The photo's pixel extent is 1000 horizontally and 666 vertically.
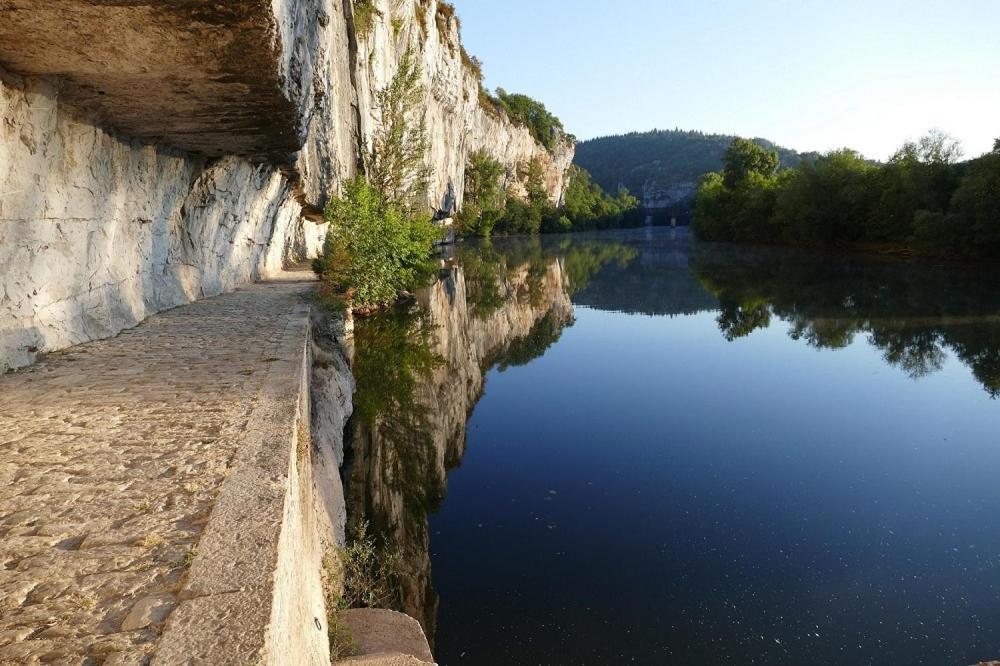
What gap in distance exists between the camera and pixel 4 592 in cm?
221

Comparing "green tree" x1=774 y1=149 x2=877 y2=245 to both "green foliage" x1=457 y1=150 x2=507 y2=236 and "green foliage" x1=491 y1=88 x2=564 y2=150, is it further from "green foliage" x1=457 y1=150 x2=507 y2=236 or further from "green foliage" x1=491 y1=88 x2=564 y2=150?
"green foliage" x1=491 y1=88 x2=564 y2=150

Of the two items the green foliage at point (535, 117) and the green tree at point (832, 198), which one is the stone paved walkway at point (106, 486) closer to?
the green tree at point (832, 198)

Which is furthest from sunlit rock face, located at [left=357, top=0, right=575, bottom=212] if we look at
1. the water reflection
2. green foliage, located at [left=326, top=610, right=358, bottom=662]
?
green foliage, located at [left=326, top=610, right=358, bottom=662]

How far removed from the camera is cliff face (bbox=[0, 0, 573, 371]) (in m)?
4.20

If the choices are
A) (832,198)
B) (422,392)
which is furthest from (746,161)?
(422,392)

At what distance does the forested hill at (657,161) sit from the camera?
148 metres

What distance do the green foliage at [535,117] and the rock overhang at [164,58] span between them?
76658mm

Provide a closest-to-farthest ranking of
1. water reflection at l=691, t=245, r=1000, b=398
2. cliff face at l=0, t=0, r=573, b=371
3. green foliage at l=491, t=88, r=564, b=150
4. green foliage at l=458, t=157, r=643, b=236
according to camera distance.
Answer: cliff face at l=0, t=0, r=573, b=371 < water reflection at l=691, t=245, r=1000, b=398 < green foliage at l=458, t=157, r=643, b=236 < green foliage at l=491, t=88, r=564, b=150

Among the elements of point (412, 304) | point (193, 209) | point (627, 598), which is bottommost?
point (627, 598)

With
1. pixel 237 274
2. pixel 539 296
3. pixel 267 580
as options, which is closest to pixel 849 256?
pixel 539 296

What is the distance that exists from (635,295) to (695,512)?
16887 millimetres

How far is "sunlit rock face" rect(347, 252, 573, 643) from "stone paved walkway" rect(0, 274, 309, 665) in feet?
6.13

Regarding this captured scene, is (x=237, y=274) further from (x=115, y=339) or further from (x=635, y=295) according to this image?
(x=635, y=295)

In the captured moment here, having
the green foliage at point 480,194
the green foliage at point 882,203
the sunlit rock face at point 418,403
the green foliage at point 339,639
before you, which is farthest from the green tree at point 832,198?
the green foliage at point 339,639
